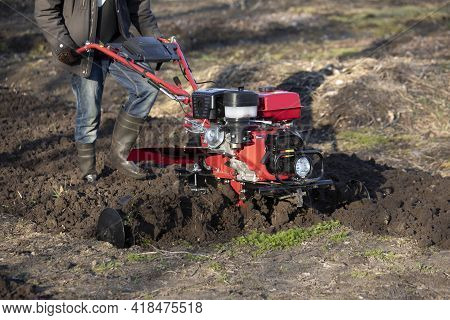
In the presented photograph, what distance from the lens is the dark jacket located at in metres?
6.25

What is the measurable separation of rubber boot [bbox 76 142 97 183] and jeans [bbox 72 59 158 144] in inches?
1.6

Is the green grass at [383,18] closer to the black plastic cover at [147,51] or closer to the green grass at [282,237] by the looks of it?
the black plastic cover at [147,51]

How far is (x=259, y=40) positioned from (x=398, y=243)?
11011 mm

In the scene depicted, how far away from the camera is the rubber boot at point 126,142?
21.5ft

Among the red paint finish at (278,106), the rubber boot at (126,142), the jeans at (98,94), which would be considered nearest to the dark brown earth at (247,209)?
the rubber boot at (126,142)

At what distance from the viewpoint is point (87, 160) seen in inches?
259

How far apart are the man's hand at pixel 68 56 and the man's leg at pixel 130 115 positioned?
0.31m

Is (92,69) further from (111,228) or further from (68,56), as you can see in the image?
(111,228)

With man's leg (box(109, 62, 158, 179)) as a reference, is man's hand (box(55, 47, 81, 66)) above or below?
above

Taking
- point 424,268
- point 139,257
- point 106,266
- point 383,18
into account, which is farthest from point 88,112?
point 383,18

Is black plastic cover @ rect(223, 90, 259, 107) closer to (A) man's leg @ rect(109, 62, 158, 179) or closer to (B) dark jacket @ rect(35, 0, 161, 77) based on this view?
(A) man's leg @ rect(109, 62, 158, 179)

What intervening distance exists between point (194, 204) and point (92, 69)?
1.54 m

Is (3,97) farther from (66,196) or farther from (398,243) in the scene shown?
(398,243)

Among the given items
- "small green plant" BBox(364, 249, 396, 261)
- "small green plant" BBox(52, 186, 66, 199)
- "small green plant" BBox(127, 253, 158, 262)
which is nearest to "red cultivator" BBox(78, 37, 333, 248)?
"small green plant" BBox(364, 249, 396, 261)
